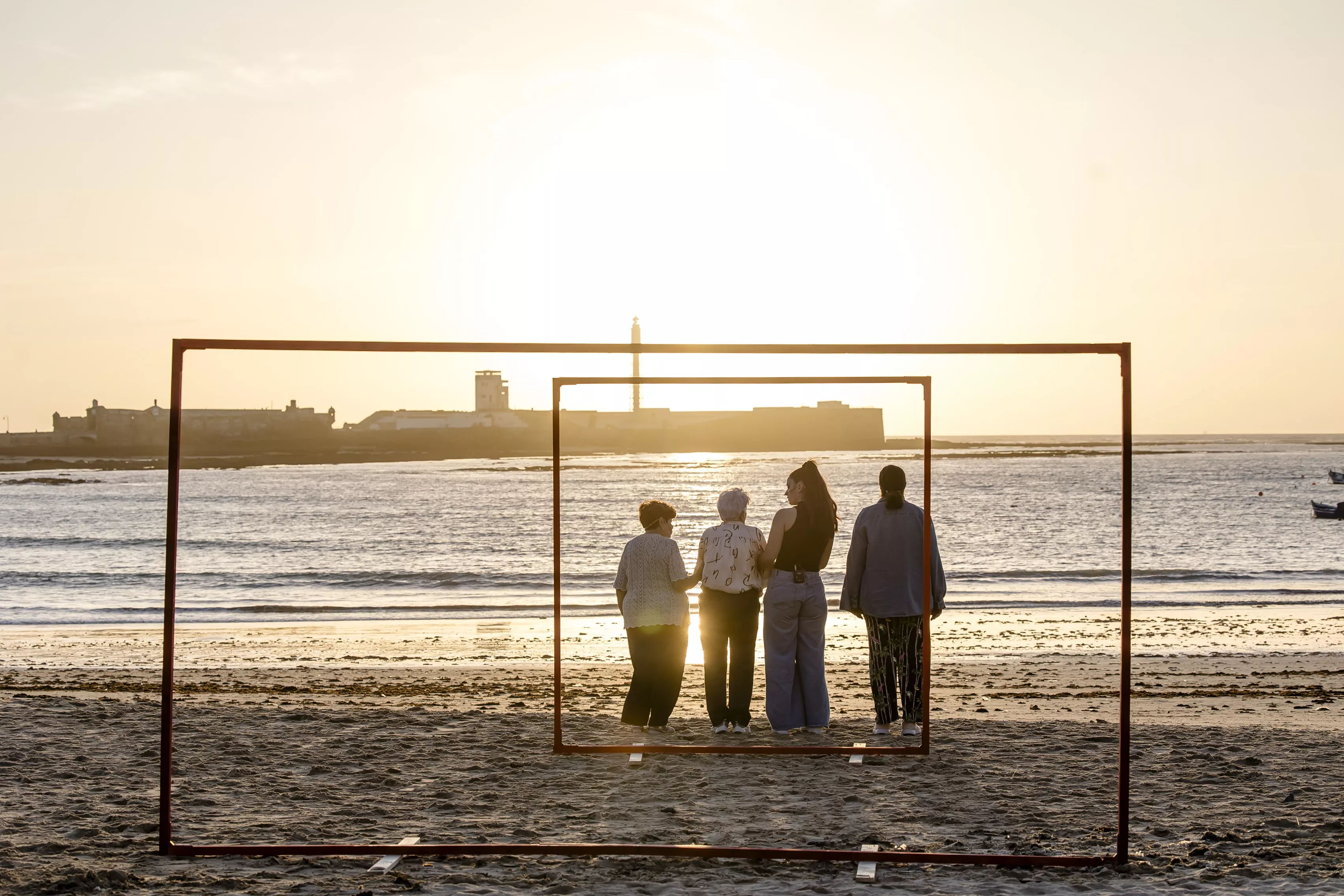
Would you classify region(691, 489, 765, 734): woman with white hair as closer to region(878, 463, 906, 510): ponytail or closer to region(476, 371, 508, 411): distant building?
region(878, 463, 906, 510): ponytail

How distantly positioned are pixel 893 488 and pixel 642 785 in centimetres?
227

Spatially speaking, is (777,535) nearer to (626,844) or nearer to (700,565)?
(700,565)

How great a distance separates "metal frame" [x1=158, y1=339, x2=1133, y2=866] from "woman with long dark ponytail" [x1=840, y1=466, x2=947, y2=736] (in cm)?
207

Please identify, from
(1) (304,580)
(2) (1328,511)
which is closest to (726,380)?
(1) (304,580)

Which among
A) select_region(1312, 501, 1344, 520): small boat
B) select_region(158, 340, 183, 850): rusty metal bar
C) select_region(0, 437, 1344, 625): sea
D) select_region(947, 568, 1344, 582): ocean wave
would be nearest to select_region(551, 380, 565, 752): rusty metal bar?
select_region(158, 340, 183, 850): rusty metal bar

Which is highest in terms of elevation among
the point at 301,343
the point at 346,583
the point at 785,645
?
the point at 301,343

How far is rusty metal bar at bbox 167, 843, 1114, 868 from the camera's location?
4645mm

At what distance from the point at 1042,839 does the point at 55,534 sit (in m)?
34.6

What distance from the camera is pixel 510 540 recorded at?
32.4 meters

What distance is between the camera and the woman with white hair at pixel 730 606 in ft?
22.7

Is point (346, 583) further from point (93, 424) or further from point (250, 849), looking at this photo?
point (93, 424)

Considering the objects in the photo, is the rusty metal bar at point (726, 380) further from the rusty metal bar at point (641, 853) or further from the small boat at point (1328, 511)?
the small boat at point (1328, 511)

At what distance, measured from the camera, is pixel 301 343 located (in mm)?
4809

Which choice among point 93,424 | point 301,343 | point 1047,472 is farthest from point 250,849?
point 93,424
